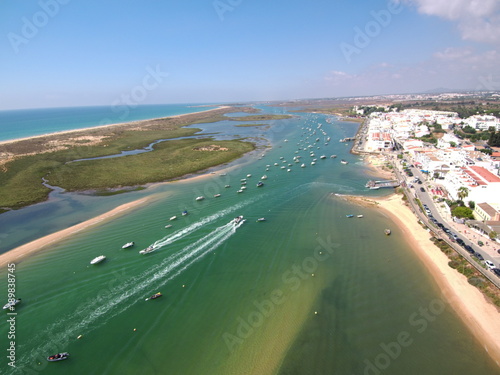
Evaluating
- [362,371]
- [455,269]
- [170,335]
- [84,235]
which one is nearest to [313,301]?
[362,371]

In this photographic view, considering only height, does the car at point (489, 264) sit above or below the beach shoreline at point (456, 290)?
above

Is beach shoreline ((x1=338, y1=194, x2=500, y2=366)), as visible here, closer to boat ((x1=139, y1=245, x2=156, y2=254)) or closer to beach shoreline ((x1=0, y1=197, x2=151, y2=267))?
boat ((x1=139, y1=245, x2=156, y2=254))

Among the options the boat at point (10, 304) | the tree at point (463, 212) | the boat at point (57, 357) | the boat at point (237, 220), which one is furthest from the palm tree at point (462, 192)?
the boat at point (10, 304)

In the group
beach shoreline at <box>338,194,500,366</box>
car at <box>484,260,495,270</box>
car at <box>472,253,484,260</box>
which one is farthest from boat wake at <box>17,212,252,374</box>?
car at <box>484,260,495,270</box>

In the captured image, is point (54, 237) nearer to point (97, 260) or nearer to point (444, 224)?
point (97, 260)

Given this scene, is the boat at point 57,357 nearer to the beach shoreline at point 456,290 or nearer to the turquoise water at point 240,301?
the turquoise water at point 240,301

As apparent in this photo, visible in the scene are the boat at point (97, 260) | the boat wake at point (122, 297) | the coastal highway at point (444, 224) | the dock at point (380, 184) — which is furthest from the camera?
the dock at point (380, 184)

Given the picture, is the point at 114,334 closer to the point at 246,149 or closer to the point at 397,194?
the point at 397,194
